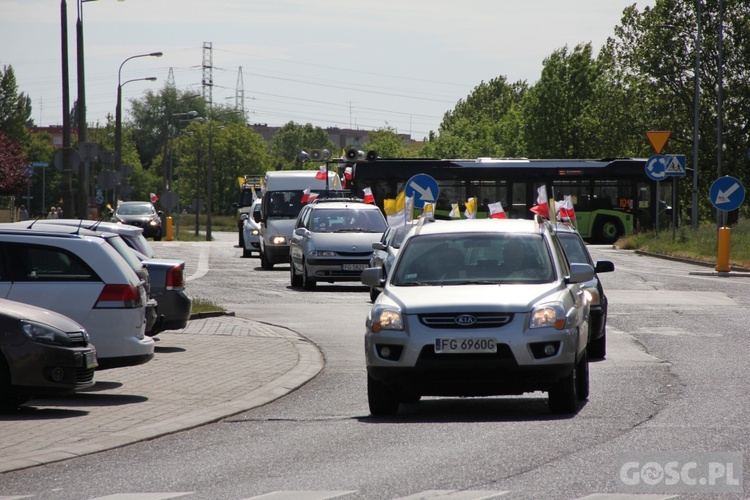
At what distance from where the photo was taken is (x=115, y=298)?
1187cm

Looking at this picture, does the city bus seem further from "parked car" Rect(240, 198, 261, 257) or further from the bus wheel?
"parked car" Rect(240, 198, 261, 257)

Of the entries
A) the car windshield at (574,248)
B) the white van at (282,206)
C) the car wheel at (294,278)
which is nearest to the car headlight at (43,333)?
the car windshield at (574,248)

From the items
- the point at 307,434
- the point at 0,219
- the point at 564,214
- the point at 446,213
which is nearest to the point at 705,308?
the point at 564,214

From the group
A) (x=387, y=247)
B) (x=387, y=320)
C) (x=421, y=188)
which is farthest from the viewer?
(x=421, y=188)

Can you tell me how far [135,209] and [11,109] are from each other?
76.6 meters

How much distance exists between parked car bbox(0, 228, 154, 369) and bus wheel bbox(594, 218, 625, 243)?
41.9m

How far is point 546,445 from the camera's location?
8727 mm

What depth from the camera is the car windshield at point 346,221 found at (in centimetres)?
2844

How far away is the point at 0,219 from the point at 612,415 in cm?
7065

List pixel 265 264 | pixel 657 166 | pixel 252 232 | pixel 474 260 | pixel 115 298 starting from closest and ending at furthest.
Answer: pixel 474 260 < pixel 115 298 < pixel 265 264 < pixel 657 166 < pixel 252 232

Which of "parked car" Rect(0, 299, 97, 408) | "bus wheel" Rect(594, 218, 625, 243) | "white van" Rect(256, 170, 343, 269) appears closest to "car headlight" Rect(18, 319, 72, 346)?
"parked car" Rect(0, 299, 97, 408)

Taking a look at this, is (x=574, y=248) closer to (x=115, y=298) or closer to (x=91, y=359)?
(x=115, y=298)

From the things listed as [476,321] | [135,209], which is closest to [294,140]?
[135,209]

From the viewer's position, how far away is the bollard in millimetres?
33531
